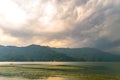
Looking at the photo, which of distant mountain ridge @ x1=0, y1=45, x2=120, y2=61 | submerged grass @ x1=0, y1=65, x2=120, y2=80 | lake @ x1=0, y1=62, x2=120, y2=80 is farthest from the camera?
distant mountain ridge @ x1=0, y1=45, x2=120, y2=61

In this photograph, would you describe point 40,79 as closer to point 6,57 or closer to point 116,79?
point 116,79

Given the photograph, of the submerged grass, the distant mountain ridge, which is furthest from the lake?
the distant mountain ridge

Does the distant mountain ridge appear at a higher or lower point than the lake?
higher

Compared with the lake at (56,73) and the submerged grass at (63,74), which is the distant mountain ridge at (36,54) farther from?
the submerged grass at (63,74)

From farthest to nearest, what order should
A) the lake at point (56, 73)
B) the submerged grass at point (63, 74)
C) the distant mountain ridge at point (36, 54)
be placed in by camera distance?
1. the distant mountain ridge at point (36, 54)
2. the submerged grass at point (63, 74)
3. the lake at point (56, 73)

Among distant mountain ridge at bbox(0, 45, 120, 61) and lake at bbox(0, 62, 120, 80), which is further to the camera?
distant mountain ridge at bbox(0, 45, 120, 61)

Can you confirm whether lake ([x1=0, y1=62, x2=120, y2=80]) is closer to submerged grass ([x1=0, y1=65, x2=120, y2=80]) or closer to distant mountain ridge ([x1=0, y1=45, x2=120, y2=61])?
submerged grass ([x1=0, y1=65, x2=120, y2=80])

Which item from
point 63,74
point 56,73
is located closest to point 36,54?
point 56,73

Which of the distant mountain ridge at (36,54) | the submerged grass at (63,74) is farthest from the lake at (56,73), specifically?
the distant mountain ridge at (36,54)

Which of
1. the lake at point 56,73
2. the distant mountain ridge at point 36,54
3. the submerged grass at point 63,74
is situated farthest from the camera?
the distant mountain ridge at point 36,54

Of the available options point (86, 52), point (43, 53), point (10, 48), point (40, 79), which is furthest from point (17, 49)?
point (40, 79)

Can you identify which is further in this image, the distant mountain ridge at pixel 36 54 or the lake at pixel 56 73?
the distant mountain ridge at pixel 36 54

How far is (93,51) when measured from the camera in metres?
160

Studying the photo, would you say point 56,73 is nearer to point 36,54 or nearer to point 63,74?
point 63,74
